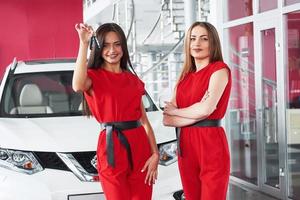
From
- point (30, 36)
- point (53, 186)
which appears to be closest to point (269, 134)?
point (53, 186)

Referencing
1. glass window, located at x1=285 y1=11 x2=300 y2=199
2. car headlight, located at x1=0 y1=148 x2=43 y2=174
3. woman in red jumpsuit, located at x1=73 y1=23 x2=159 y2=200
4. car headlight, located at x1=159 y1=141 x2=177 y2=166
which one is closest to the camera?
woman in red jumpsuit, located at x1=73 y1=23 x2=159 y2=200

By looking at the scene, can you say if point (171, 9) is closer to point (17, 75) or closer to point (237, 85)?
point (237, 85)

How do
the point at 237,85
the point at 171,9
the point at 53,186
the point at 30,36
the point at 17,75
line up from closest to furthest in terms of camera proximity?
1. the point at 53,186
2. the point at 17,75
3. the point at 237,85
4. the point at 30,36
5. the point at 171,9

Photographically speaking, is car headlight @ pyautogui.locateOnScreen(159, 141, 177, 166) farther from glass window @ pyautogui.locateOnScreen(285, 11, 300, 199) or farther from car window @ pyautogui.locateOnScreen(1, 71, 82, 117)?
glass window @ pyautogui.locateOnScreen(285, 11, 300, 199)

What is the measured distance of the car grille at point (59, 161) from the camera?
11.3 feet

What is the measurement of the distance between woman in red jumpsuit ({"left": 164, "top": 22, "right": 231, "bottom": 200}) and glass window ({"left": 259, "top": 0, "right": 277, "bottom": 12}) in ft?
11.4

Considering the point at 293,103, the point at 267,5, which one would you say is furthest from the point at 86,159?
the point at 267,5

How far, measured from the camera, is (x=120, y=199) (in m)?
2.62

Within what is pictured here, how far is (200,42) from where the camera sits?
279 cm

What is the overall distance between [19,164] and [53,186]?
29 centimetres

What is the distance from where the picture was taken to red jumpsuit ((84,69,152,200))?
261cm

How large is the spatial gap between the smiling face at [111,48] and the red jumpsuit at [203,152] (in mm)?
454

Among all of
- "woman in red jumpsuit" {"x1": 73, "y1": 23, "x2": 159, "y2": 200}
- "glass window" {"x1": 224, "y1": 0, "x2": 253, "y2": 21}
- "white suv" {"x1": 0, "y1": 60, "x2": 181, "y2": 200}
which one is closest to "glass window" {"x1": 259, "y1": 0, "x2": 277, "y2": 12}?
"glass window" {"x1": 224, "y1": 0, "x2": 253, "y2": 21}

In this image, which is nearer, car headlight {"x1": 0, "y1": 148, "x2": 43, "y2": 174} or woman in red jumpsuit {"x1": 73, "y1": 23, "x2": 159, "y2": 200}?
woman in red jumpsuit {"x1": 73, "y1": 23, "x2": 159, "y2": 200}
